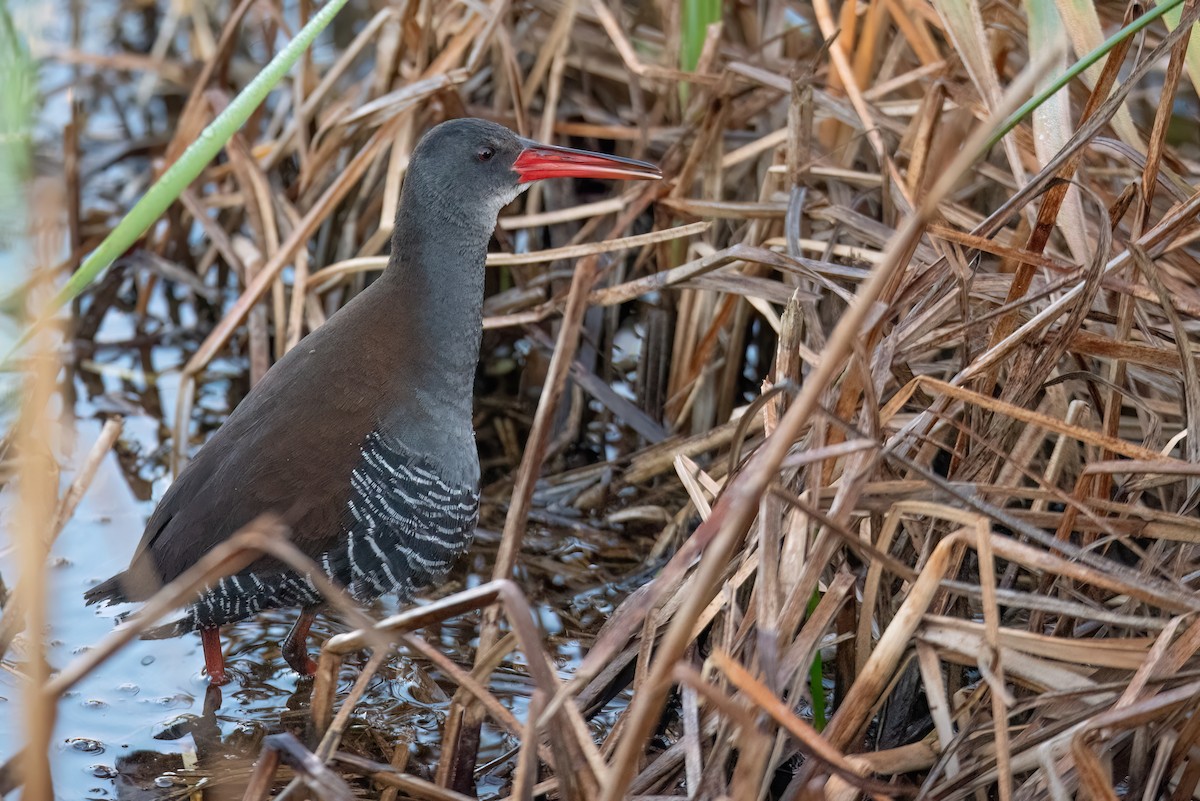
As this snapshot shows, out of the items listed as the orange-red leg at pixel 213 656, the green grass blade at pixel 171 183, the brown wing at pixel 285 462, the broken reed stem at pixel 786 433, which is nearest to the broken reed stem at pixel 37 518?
the green grass blade at pixel 171 183

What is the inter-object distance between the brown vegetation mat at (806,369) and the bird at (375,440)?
25 cm

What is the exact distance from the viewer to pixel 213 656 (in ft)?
9.57

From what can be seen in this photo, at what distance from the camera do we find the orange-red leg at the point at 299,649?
2.99 metres

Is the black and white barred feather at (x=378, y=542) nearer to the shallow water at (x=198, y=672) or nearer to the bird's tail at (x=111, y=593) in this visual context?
the bird's tail at (x=111, y=593)

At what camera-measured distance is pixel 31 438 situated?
1508 mm

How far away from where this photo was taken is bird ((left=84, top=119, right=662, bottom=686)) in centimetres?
268

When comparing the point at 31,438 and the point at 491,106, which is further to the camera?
the point at 491,106

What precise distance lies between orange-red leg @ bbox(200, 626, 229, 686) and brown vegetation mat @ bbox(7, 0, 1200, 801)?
0.44 meters

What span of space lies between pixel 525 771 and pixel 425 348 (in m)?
1.28

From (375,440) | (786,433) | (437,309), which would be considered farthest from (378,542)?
(786,433)

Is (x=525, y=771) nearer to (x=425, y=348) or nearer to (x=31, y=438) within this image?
(x=31, y=438)

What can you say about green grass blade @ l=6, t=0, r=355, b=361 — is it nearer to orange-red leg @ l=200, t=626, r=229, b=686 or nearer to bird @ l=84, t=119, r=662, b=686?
bird @ l=84, t=119, r=662, b=686

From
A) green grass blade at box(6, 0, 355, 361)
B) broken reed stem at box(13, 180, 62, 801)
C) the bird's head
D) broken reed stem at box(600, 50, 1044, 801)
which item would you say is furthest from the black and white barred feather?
broken reed stem at box(600, 50, 1044, 801)

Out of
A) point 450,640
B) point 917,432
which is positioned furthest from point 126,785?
point 917,432
